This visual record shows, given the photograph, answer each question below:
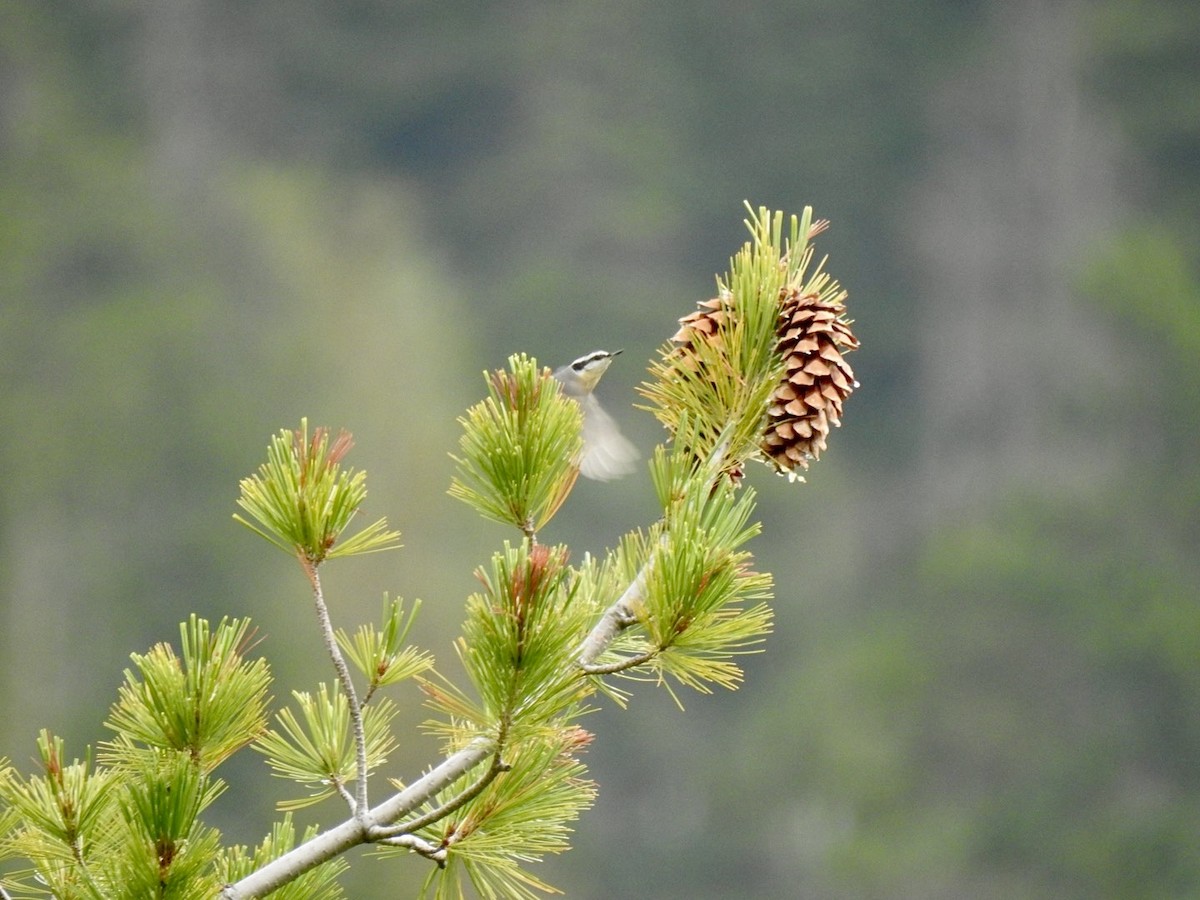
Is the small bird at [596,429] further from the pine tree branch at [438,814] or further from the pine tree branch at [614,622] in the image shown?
the pine tree branch at [438,814]

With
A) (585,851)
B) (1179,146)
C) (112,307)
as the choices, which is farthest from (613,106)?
(585,851)

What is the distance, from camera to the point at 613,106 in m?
24.4

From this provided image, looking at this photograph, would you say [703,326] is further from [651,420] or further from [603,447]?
[651,420]

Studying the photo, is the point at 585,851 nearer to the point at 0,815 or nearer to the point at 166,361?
the point at 166,361

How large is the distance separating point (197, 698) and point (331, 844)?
0.57 feet

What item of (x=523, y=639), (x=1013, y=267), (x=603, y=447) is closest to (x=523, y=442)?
(x=523, y=639)

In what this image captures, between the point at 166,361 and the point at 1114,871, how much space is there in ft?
36.5

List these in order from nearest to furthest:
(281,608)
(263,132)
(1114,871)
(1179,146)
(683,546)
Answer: (683,546)
(281,608)
(1114,871)
(1179,146)
(263,132)

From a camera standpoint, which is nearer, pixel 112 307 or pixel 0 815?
pixel 0 815

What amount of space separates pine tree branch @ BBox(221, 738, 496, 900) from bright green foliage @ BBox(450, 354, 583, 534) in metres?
0.24

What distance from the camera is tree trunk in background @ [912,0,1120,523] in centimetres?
1855

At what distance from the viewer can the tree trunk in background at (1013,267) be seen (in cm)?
1855

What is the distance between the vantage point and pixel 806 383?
1.38m

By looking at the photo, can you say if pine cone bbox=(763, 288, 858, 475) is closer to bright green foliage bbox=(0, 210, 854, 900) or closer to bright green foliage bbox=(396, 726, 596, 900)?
bright green foliage bbox=(0, 210, 854, 900)
